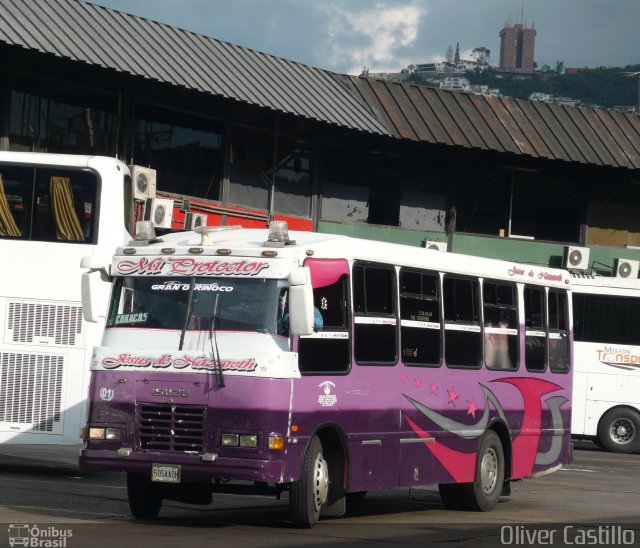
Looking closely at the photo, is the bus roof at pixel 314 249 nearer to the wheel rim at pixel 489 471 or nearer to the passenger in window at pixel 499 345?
the passenger in window at pixel 499 345

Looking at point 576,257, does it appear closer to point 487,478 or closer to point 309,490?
point 487,478

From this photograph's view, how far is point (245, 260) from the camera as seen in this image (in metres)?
12.9

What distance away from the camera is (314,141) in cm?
3444

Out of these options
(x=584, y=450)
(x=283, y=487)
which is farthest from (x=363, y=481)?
(x=584, y=450)

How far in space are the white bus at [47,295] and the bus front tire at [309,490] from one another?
5.97 meters

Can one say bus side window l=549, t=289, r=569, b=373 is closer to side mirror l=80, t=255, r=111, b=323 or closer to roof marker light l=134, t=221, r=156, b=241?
roof marker light l=134, t=221, r=156, b=241

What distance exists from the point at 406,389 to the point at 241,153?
1857 centimetres

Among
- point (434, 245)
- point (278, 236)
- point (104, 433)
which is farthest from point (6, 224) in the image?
point (434, 245)

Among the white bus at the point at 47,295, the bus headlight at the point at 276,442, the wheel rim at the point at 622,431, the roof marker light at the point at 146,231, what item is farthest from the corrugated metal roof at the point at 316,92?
the bus headlight at the point at 276,442

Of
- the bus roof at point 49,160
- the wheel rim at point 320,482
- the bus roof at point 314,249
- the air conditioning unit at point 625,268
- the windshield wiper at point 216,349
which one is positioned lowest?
the wheel rim at point 320,482

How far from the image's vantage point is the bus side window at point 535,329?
17.2m

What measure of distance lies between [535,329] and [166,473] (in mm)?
6799

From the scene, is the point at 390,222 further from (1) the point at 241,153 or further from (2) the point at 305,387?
(2) the point at 305,387

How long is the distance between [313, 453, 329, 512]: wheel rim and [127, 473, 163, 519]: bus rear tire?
1707 mm
